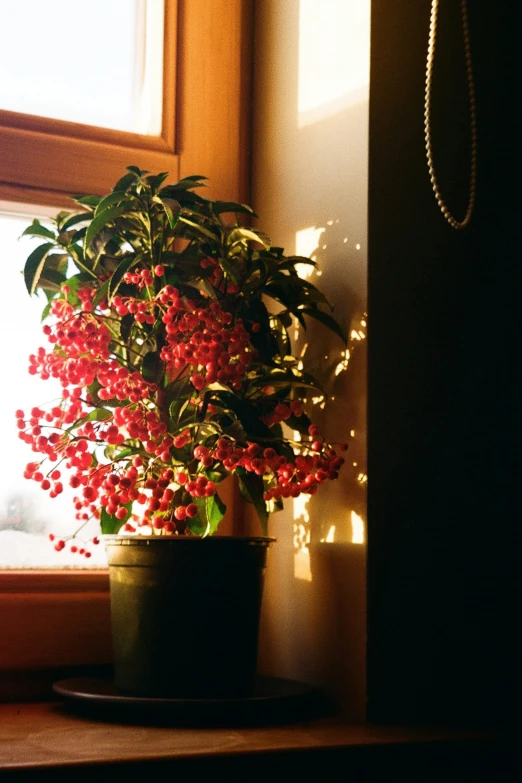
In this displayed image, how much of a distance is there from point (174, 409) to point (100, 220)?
0.23m

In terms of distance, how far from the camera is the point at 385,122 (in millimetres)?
1100

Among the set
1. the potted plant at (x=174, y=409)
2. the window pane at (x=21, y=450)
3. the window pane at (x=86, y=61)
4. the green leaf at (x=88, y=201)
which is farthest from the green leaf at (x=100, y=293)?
the window pane at (x=86, y=61)

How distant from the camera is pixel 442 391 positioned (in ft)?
3.62

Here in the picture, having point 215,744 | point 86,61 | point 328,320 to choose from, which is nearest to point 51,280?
point 328,320

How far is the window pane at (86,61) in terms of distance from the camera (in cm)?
129

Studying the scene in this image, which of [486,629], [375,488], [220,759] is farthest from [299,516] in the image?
[220,759]

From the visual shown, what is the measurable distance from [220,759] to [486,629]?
42 cm

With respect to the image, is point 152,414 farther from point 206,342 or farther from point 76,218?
point 76,218

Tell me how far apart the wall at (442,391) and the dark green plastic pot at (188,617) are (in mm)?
151

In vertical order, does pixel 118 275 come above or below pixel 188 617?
above

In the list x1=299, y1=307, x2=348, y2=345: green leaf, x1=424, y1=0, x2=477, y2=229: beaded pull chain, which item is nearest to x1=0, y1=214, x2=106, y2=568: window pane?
x1=299, y1=307, x2=348, y2=345: green leaf

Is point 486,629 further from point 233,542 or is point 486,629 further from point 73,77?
point 73,77

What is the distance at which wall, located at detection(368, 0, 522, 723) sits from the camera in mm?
1043

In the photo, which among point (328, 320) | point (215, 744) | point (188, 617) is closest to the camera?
point (215, 744)
